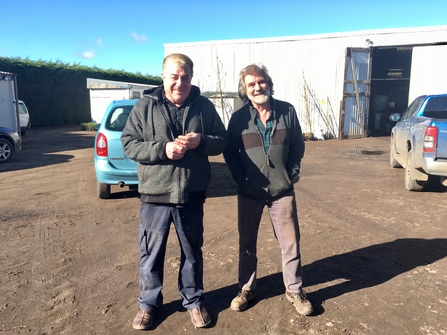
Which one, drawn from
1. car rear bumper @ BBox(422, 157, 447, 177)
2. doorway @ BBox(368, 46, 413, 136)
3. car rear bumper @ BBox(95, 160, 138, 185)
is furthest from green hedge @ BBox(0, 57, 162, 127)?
car rear bumper @ BBox(422, 157, 447, 177)

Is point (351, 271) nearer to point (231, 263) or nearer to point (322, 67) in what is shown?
point (231, 263)

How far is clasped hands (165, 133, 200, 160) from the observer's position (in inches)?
112

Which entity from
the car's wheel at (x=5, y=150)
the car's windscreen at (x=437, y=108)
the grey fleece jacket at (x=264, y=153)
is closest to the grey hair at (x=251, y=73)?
the grey fleece jacket at (x=264, y=153)

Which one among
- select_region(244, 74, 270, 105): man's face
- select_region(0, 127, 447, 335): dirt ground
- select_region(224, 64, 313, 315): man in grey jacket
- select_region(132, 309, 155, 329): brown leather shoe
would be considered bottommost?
select_region(0, 127, 447, 335): dirt ground

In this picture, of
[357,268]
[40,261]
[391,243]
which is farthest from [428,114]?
[40,261]

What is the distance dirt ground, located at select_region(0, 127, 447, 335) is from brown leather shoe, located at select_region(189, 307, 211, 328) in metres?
0.05

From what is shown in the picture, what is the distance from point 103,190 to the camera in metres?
6.95

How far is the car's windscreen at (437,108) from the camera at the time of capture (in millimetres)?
7938

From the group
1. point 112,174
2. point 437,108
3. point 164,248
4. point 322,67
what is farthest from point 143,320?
point 322,67

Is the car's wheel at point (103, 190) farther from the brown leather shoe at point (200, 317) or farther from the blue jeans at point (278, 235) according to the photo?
the brown leather shoe at point (200, 317)

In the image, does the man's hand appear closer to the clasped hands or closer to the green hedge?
the clasped hands

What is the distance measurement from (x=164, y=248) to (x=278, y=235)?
36.9 inches

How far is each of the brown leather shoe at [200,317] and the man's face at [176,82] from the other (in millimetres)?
1582

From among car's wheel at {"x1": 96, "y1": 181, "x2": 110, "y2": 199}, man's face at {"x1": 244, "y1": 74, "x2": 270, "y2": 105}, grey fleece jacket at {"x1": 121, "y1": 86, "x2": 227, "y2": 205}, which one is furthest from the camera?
car's wheel at {"x1": 96, "y1": 181, "x2": 110, "y2": 199}
